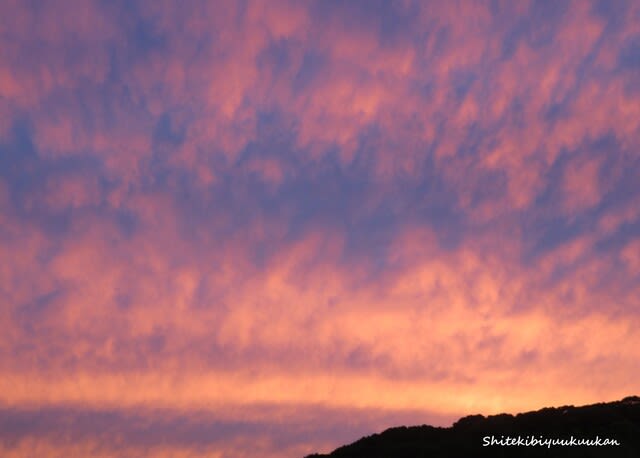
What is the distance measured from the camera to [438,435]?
179 ft

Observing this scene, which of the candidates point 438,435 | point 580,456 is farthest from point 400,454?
point 580,456

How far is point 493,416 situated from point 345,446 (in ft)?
38.0

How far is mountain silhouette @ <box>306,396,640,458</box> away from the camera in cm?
4609

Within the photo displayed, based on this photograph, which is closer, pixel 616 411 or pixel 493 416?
pixel 616 411

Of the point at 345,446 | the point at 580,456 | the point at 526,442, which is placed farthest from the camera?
the point at 345,446

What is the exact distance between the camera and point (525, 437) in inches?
1924

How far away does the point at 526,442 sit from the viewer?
47.7 metres

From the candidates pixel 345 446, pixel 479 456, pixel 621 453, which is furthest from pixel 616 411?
pixel 345 446

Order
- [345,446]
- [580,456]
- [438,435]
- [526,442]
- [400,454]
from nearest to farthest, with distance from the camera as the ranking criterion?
[580,456]
[526,442]
[400,454]
[438,435]
[345,446]

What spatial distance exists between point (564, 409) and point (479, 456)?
36.0 feet

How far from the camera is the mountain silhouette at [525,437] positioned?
4609cm

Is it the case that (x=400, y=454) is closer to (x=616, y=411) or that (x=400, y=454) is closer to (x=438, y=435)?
(x=438, y=435)

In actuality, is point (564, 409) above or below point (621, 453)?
above

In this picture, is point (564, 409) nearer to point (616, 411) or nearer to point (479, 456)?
point (616, 411)
